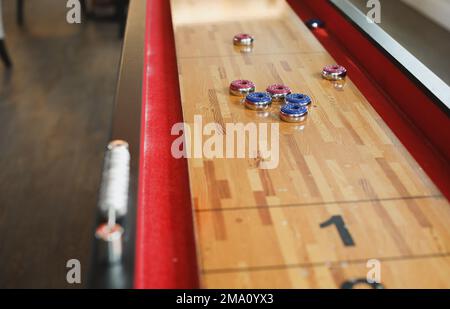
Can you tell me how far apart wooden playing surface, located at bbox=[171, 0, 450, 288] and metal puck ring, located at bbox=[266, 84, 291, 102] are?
72mm

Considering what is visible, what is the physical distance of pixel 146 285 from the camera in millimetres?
1365

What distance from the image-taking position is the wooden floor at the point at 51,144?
293 centimetres

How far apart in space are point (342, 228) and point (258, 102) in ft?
2.61

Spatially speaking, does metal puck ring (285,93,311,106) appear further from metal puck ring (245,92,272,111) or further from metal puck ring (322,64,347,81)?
metal puck ring (322,64,347,81)

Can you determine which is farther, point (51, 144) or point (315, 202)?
point (51, 144)

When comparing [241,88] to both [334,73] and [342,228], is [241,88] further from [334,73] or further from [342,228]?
[342,228]

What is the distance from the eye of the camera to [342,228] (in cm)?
161

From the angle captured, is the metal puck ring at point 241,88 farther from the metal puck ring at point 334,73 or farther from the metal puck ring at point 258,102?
the metal puck ring at point 334,73

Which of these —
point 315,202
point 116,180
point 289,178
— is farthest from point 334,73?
point 116,180

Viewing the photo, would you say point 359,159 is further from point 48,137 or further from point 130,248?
point 48,137

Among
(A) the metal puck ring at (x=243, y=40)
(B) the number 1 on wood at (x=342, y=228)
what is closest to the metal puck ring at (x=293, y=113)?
(B) the number 1 on wood at (x=342, y=228)

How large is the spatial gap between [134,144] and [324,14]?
1993mm

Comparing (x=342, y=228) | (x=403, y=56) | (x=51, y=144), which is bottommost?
(x=51, y=144)
